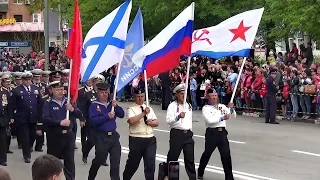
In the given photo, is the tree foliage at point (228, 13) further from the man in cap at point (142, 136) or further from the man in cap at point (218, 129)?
the man in cap at point (142, 136)

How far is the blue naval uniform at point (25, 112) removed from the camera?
1326 centimetres

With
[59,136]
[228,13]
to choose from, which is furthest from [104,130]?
[228,13]

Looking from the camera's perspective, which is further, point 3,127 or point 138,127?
point 3,127

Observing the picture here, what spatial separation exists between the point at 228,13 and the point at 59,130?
19284 mm

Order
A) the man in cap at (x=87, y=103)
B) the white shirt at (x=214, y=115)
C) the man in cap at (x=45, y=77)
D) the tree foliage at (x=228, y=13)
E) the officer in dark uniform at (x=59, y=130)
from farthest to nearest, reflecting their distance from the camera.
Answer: the tree foliage at (x=228, y=13) < the man in cap at (x=45, y=77) < the man in cap at (x=87, y=103) < the white shirt at (x=214, y=115) < the officer in dark uniform at (x=59, y=130)

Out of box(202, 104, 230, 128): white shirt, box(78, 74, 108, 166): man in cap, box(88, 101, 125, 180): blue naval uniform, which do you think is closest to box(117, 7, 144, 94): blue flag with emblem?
box(88, 101, 125, 180): blue naval uniform

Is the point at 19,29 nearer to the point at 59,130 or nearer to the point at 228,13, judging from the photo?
the point at 228,13

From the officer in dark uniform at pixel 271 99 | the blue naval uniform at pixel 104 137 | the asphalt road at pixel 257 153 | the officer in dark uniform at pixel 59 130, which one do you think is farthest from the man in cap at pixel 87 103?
the officer in dark uniform at pixel 271 99

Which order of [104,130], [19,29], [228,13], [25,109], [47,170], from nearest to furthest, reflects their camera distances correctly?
[47,170] → [104,130] → [25,109] → [228,13] → [19,29]

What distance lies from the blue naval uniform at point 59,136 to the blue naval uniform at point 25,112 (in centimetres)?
318

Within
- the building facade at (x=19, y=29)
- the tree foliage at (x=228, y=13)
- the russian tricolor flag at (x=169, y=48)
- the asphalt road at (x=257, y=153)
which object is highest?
the building facade at (x=19, y=29)

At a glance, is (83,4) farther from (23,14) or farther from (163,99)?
(23,14)

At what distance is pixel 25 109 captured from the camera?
13.4 metres

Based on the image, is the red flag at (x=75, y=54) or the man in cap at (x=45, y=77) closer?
the red flag at (x=75, y=54)
